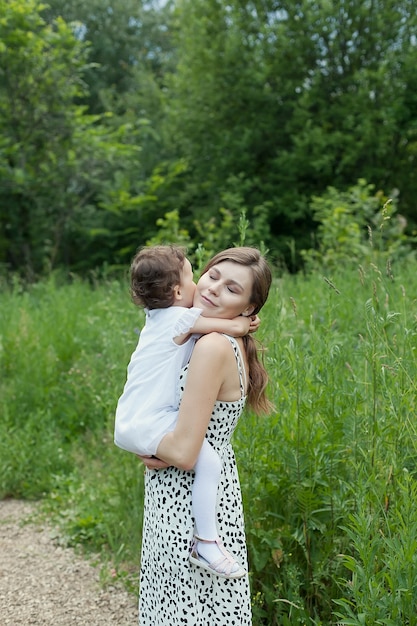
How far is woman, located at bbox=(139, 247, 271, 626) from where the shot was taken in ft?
7.09

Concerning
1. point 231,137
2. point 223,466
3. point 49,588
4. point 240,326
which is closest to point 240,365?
point 240,326

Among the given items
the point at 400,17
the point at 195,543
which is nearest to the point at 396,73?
the point at 400,17

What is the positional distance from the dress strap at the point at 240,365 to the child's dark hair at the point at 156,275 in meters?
0.23

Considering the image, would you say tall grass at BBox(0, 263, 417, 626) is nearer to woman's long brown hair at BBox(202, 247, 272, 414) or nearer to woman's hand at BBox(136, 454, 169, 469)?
woman's long brown hair at BBox(202, 247, 272, 414)

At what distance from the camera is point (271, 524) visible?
10.8 ft

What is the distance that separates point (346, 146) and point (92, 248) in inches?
243

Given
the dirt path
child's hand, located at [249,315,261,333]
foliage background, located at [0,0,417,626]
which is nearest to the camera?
child's hand, located at [249,315,261,333]

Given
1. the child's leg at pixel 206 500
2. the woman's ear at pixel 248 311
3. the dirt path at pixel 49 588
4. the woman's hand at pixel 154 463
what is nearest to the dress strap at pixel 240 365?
the woman's ear at pixel 248 311

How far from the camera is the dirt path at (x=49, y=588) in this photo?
147 inches

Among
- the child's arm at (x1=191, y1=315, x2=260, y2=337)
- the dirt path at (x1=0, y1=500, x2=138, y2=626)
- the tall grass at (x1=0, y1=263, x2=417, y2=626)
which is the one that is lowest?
the dirt path at (x1=0, y1=500, x2=138, y2=626)

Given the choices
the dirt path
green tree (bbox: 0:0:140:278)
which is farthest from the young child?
green tree (bbox: 0:0:140:278)

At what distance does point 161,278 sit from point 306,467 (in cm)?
124

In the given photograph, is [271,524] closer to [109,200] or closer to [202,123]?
[109,200]

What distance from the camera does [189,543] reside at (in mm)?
2279
